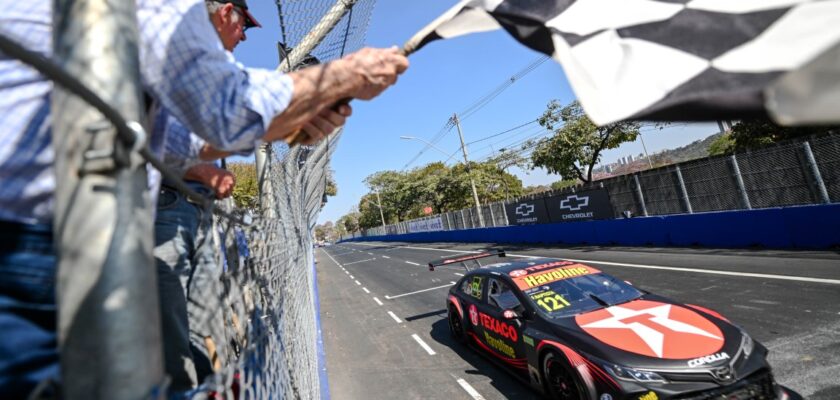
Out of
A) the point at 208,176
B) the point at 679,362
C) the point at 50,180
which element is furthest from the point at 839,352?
the point at 50,180

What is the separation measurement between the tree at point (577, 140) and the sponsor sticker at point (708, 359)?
18420 mm

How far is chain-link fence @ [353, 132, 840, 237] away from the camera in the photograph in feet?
35.1

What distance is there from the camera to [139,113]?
0.65 meters

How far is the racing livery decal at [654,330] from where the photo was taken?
12.1 feet

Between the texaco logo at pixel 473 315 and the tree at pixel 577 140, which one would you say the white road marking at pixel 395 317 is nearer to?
the texaco logo at pixel 473 315

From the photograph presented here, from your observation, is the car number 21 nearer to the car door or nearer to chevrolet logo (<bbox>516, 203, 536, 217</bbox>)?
the car door

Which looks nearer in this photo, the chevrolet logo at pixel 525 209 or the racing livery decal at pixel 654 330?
the racing livery decal at pixel 654 330

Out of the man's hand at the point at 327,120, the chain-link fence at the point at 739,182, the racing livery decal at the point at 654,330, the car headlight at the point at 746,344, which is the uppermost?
the man's hand at the point at 327,120

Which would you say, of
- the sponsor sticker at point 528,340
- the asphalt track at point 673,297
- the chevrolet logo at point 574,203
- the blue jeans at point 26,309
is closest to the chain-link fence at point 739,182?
the chevrolet logo at point 574,203

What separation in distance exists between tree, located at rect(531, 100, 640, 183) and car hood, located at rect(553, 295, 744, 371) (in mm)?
17639

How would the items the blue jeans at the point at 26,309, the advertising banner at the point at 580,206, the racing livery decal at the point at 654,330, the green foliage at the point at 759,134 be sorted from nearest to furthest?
the blue jeans at the point at 26,309
the racing livery decal at the point at 654,330
the green foliage at the point at 759,134
the advertising banner at the point at 580,206

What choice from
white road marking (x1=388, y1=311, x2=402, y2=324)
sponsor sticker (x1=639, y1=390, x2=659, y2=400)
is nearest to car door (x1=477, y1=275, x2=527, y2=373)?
sponsor sticker (x1=639, y1=390, x2=659, y2=400)

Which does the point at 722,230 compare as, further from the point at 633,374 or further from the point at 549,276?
the point at 633,374

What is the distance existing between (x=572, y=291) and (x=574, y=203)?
16.1m
